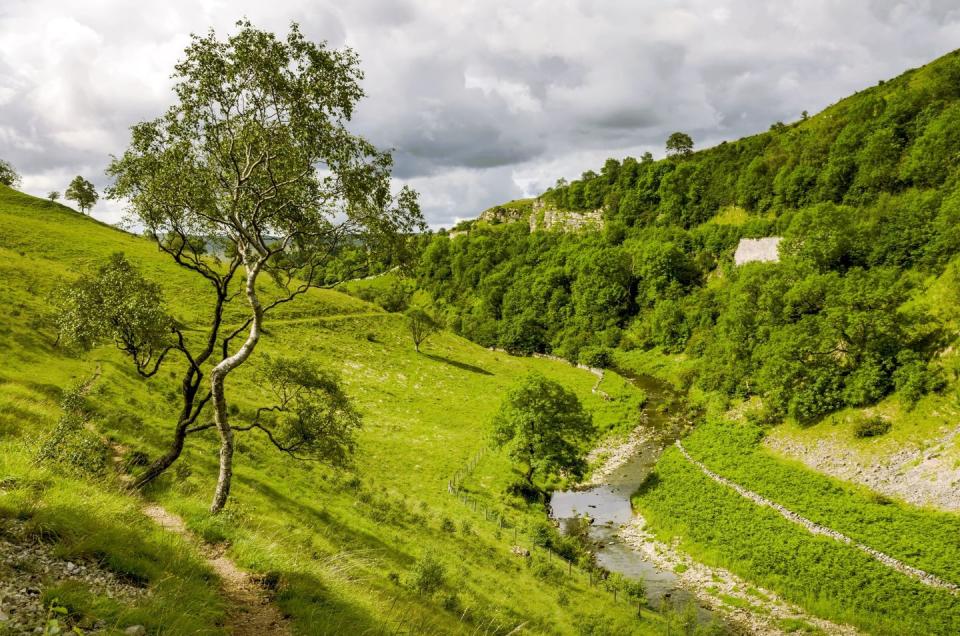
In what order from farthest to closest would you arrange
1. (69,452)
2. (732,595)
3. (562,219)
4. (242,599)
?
(562,219), (732,595), (69,452), (242,599)

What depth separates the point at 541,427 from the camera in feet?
150

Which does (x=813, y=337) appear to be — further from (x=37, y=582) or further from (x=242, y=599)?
(x=37, y=582)

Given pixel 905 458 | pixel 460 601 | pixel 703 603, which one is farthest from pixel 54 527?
pixel 905 458

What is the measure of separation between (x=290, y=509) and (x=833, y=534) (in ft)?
124

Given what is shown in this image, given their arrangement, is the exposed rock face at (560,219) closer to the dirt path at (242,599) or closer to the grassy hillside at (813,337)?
the grassy hillside at (813,337)

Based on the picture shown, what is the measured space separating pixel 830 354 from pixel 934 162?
49553mm

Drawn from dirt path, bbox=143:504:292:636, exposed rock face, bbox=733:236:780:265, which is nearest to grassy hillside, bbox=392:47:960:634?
exposed rock face, bbox=733:236:780:265

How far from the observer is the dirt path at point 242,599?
34.0ft

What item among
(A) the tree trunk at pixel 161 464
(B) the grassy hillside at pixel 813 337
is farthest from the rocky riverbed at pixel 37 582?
(B) the grassy hillside at pixel 813 337

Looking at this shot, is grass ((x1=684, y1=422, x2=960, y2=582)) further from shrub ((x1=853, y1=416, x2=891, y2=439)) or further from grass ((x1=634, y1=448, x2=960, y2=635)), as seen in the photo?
shrub ((x1=853, y1=416, x2=891, y2=439))

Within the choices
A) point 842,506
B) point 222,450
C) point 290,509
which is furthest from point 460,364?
point 222,450

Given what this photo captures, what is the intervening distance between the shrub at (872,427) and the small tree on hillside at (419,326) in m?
66.7

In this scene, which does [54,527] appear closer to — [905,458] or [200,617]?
[200,617]

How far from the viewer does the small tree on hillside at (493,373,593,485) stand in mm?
44719
